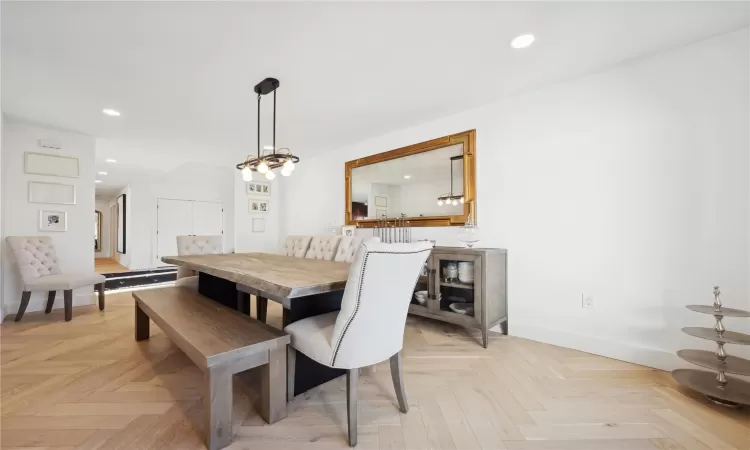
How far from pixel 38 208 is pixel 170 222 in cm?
369

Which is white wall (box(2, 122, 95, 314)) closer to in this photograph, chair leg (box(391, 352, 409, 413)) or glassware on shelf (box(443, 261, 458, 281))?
chair leg (box(391, 352, 409, 413))

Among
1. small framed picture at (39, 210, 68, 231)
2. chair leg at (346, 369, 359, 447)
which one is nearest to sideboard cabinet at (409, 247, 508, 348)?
chair leg at (346, 369, 359, 447)

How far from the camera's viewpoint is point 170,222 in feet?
22.5

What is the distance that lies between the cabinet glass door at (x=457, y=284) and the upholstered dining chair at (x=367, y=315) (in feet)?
3.79

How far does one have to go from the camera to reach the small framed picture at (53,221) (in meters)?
3.33

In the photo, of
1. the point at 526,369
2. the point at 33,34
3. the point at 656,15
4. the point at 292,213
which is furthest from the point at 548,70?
the point at 292,213

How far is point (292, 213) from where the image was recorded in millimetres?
5371

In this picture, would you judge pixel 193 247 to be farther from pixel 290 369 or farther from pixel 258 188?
pixel 258 188

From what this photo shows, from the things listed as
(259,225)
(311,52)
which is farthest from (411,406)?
(259,225)

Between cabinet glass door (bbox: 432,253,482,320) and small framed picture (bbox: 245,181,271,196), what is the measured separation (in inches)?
180

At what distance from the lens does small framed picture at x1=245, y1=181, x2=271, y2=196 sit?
5859 mm

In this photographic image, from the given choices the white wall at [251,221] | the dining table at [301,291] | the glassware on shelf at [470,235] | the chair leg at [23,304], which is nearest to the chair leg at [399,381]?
the dining table at [301,291]

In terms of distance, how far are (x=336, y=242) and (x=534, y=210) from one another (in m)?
2.02

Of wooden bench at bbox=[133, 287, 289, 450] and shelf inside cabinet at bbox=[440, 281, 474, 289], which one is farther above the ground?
shelf inside cabinet at bbox=[440, 281, 474, 289]
